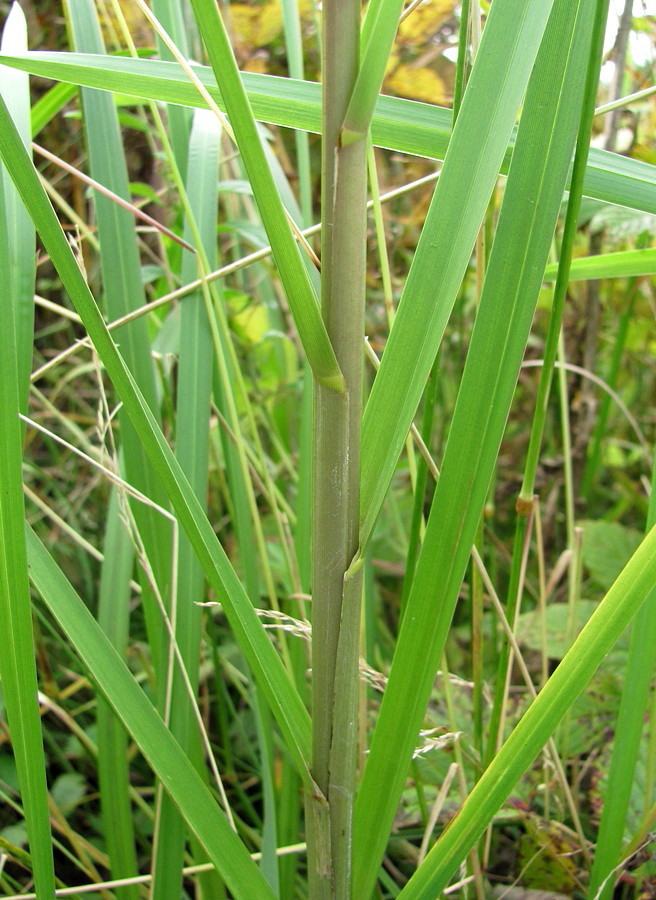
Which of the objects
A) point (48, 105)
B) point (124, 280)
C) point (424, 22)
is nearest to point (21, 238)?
point (124, 280)

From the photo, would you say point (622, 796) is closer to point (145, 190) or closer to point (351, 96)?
point (351, 96)

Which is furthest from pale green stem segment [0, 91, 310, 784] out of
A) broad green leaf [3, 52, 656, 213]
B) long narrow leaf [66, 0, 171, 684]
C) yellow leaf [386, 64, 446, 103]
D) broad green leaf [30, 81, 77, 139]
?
yellow leaf [386, 64, 446, 103]

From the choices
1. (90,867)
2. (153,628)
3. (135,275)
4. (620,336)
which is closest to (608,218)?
(620,336)

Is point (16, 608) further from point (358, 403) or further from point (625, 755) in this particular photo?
point (625, 755)

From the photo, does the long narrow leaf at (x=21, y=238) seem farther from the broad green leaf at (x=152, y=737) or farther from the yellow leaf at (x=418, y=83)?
the yellow leaf at (x=418, y=83)

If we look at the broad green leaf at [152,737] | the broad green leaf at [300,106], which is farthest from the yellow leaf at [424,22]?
the broad green leaf at [152,737]
